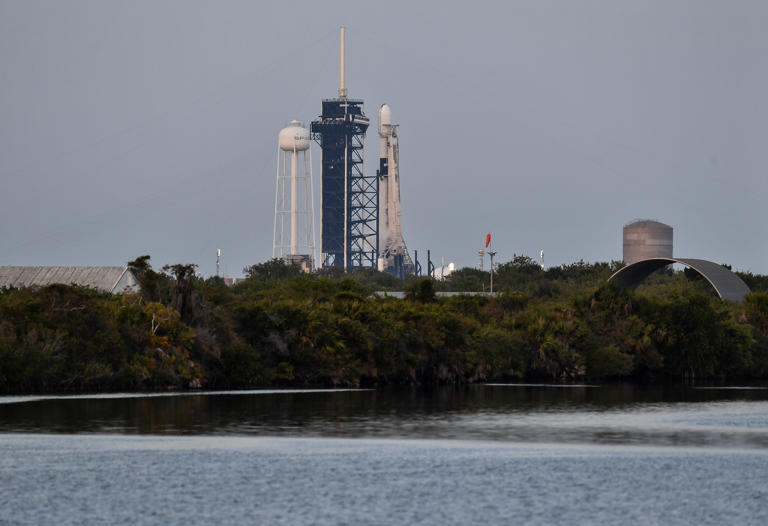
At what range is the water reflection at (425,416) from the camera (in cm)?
4838

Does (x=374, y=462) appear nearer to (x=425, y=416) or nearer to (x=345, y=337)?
(x=425, y=416)

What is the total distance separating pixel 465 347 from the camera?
289 feet

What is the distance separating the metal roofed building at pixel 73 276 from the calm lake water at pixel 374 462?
5211cm

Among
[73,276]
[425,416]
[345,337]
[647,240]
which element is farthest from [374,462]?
[647,240]

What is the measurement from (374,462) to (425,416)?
16.9 meters

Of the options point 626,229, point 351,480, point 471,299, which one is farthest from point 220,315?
point 626,229

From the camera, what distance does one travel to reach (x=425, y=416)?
57.0 metres

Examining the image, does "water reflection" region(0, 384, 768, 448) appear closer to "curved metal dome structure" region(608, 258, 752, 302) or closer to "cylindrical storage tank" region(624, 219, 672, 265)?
"curved metal dome structure" region(608, 258, 752, 302)

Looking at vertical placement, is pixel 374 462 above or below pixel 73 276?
below

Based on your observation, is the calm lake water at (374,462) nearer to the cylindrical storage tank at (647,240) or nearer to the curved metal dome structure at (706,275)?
the curved metal dome structure at (706,275)

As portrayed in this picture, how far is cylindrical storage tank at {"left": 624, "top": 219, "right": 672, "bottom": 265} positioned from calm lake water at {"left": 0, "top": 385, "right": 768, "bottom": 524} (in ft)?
435

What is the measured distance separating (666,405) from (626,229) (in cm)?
13433

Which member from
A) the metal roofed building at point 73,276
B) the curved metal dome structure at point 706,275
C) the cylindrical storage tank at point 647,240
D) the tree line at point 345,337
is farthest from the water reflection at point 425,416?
the cylindrical storage tank at point 647,240

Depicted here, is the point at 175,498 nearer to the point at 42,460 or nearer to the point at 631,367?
the point at 42,460
